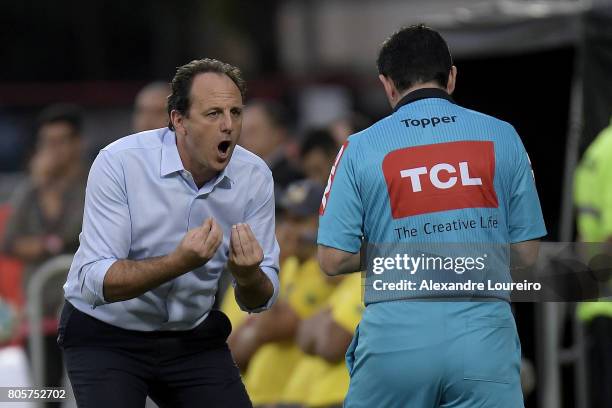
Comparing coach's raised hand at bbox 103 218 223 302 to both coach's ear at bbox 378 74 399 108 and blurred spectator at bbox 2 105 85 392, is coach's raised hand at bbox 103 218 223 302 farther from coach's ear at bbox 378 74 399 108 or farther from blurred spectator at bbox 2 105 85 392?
blurred spectator at bbox 2 105 85 392

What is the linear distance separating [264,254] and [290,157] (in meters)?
4.86

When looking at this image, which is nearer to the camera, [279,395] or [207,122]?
[207,122]

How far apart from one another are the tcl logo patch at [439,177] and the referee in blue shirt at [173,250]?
57 cm

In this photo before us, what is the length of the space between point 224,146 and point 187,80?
309 mm

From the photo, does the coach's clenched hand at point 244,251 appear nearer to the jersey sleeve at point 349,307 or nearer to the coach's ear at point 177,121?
the coach's ear at point 177,121

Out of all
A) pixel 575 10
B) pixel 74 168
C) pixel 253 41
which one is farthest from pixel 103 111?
pixel 575 10

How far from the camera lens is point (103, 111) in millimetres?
25969

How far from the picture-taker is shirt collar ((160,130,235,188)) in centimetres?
519

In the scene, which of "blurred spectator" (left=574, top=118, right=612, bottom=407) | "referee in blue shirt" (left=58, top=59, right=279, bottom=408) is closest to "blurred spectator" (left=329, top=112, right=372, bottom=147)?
"blurred spectator" (left=574, top=118, right=612, bottom=407)

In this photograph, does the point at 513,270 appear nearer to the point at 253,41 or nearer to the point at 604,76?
the point at 604,76

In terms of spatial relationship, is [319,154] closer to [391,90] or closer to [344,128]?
[344,128]

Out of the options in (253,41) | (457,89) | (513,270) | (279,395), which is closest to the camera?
(513,270)

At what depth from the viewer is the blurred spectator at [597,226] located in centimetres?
776

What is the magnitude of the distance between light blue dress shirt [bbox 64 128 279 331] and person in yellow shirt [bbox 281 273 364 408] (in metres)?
2.00
